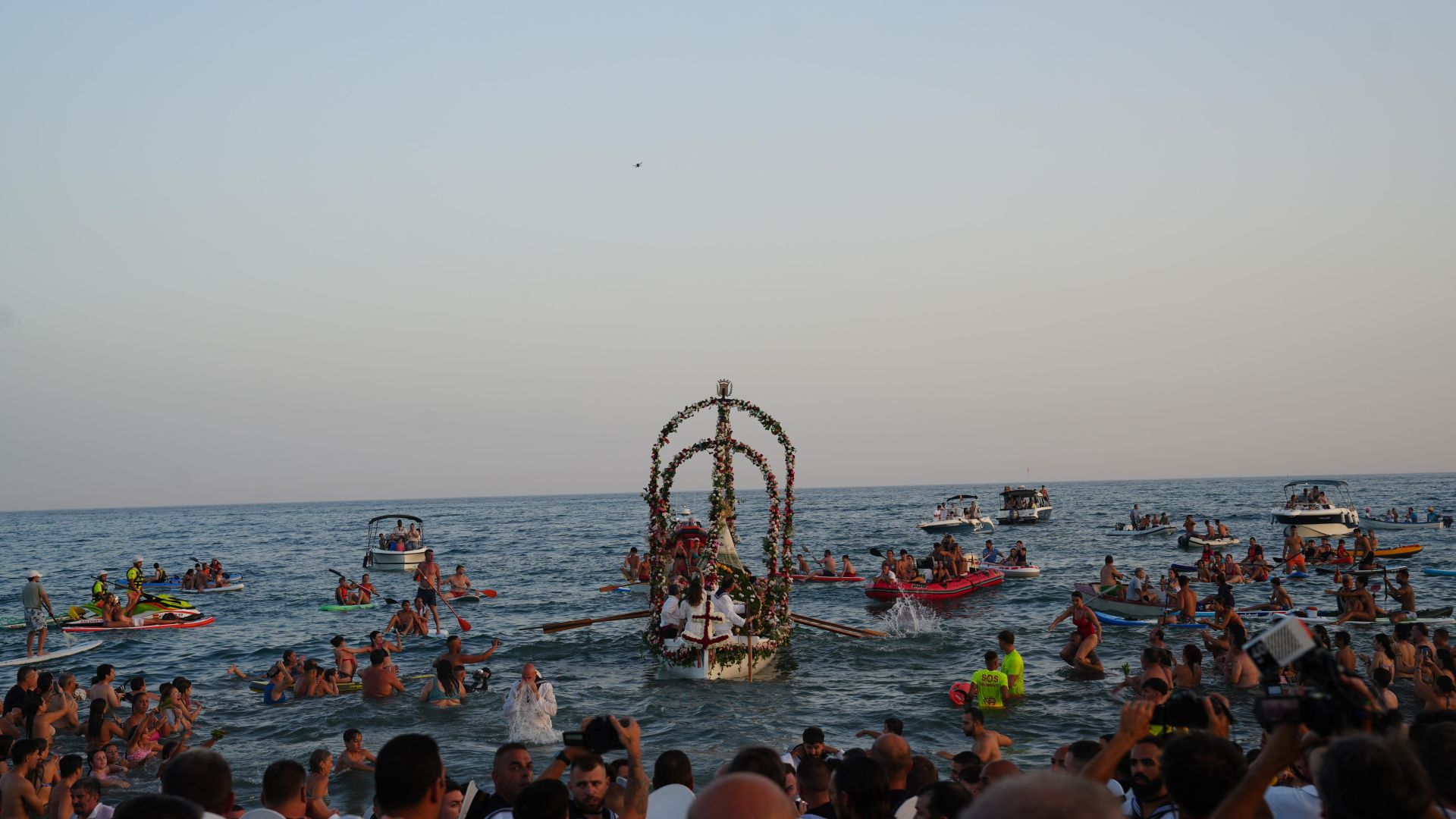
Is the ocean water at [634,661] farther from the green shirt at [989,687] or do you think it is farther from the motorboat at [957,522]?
the motorboat at [957,522]

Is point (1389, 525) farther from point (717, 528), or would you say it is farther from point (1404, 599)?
point (717, 528)

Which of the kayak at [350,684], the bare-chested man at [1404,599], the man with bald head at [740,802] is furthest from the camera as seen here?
the bare-chested man at [1404,599]

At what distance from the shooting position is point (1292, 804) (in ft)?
15.8

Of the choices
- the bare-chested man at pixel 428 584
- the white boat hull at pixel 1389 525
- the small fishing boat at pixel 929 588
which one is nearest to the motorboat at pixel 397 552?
the bare-chested man at pixel 428 584

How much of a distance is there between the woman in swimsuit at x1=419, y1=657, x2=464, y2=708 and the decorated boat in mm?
4158

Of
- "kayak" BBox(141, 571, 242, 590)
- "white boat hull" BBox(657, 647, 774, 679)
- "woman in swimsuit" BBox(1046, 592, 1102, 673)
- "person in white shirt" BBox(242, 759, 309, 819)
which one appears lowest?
"kayak" BBox(141, 571, 242, 590)

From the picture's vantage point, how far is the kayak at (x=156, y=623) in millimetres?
29906

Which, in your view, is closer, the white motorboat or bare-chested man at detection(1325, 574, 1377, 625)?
bare-chested man at detection(1325, 574, 1377, 625)

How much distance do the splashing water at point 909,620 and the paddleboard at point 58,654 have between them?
70.1 ft

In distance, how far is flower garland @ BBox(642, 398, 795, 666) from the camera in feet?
69.0

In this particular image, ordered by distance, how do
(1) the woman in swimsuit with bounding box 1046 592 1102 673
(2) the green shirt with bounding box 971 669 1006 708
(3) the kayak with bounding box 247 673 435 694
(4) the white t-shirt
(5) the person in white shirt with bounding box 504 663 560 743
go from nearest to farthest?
(4) the white t-shirt < (5) the person in white shirt with bounding box 504 663 560 743 < (2) the green shirt with bounding box 971 669 1006 708 < (1) the woman in swimsuit with bounding box 1046 592 1102 673 < (3) the kayak with bounding box 247 673 435 694

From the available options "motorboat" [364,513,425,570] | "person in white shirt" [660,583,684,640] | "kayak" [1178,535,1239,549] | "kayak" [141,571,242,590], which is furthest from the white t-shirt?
"motorboat" [364,513,425,570]

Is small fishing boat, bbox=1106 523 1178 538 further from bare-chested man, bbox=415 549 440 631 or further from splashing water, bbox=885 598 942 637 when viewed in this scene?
bare-chested man, bbox=415 549 440 631

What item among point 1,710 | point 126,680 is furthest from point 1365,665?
point 126,680
